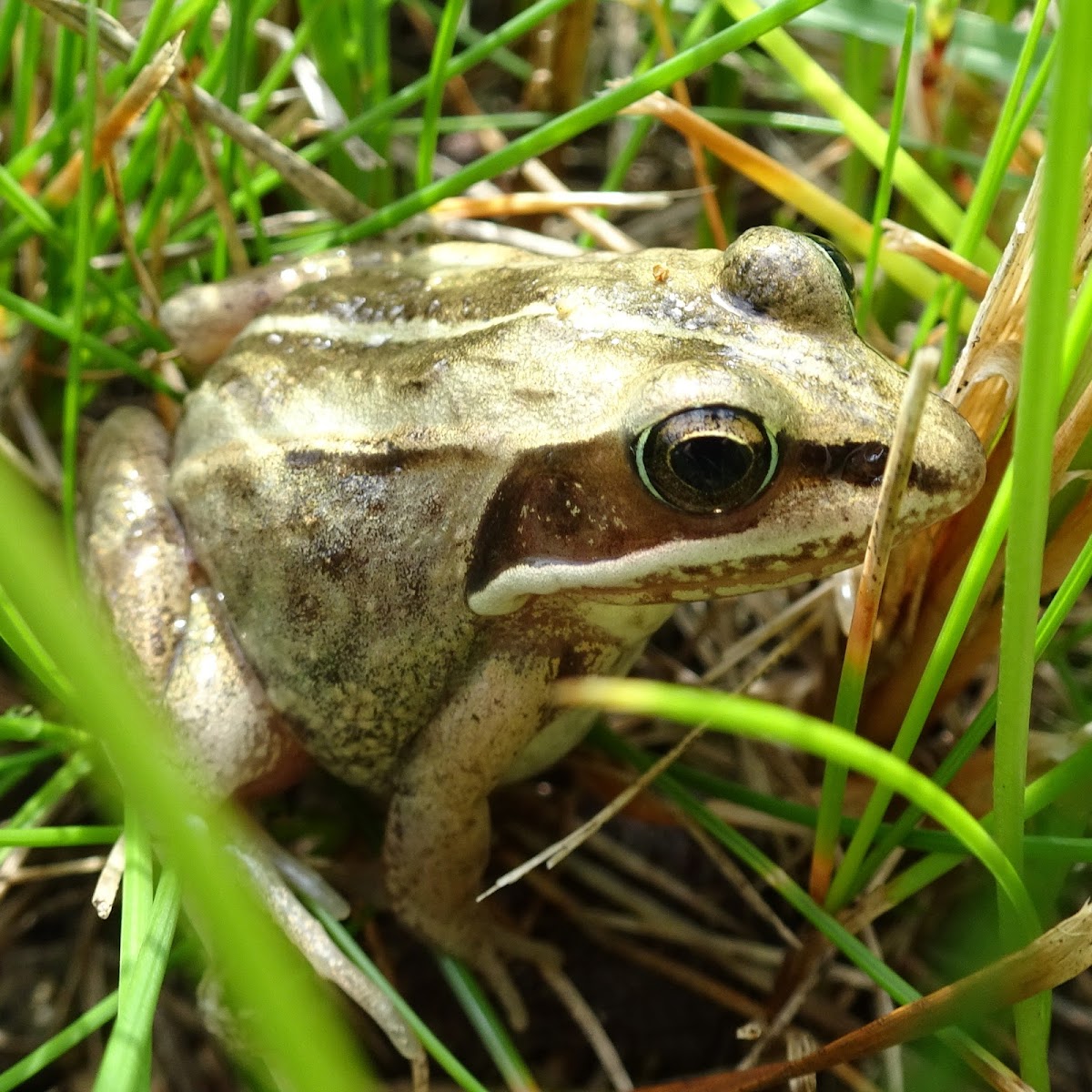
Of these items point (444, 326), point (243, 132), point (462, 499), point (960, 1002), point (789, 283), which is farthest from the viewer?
point (243, 132)

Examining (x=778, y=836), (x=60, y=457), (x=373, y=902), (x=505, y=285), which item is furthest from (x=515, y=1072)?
(x=60, y=457)

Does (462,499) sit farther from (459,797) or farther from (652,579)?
(459,797)

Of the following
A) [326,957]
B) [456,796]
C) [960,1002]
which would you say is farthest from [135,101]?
[960,1002]

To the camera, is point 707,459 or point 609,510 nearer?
point 707,459

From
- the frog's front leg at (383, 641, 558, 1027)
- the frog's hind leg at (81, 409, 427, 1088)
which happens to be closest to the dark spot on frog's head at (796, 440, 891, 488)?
the frog's front leg at (383, 641, 558, 1027)

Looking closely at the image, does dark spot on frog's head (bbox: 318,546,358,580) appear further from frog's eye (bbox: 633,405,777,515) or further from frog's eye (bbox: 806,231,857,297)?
frog's eye (bbox: 806,231,857,297)

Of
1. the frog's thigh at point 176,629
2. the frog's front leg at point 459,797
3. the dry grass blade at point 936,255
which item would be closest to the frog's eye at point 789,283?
the dry grass blade at point 936,255

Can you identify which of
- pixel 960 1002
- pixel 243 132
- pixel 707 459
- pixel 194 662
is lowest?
pixel 960 1002
